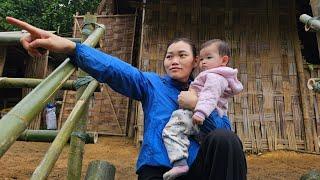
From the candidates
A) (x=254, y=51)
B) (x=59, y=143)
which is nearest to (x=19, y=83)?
(x=59, y=143)

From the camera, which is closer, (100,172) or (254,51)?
(100,172)

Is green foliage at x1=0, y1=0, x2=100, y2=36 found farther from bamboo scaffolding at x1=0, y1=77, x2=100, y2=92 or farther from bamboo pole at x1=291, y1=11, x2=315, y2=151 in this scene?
bamboo scaffolding at x1=0, y1=77, x2=100, y2=92

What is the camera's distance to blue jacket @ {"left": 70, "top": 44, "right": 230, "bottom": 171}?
6.18 feet

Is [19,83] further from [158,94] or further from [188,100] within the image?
[188,100]

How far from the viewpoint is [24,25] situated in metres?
1.62

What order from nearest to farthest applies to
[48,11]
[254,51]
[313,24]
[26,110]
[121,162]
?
1. [26,110]
2. [313,24]
3. [121,162]
4. [254,51]
5. [48,11]

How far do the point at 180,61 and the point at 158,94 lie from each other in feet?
0.67

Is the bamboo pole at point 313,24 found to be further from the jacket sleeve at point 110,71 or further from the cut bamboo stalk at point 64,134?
the cut bamboo stalk at point 64,134

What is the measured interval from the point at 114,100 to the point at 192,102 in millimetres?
6704

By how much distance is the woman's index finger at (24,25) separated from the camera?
5.15 feet

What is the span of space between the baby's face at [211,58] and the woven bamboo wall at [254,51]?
4.55 metres

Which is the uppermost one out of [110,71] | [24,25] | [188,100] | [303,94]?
[303,94]

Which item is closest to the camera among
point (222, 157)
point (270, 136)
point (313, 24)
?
point (222, 157)

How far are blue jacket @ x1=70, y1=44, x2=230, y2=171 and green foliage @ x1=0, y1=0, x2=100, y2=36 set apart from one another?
12.8m
